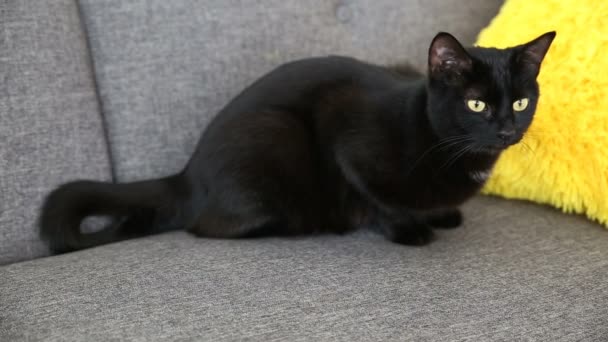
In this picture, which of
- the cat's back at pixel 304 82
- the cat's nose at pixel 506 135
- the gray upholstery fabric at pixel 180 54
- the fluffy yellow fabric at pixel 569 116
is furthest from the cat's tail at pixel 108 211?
the fluffy yellow fabric at pixel 569 116

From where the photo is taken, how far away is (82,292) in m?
0.97

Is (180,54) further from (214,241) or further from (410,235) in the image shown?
(410,235)

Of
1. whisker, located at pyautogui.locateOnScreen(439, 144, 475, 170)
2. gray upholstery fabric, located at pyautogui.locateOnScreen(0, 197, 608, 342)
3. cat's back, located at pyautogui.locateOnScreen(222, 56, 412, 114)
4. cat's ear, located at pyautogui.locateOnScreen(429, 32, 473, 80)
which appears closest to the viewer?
gray upholstery fabric, located at pyautogui.locateOnScreen(0, 197, 608, 342)

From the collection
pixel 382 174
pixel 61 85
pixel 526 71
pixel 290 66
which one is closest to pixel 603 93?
pixel 526 71

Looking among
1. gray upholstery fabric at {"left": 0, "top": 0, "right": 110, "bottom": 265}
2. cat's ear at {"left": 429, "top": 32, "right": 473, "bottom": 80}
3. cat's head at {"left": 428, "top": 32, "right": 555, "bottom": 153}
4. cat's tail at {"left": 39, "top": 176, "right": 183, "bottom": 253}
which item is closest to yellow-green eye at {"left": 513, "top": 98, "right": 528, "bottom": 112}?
cat's head at {"left": 428, "top": 32, "right": 555, "bottom": 153}

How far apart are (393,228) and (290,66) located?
0.41 metres

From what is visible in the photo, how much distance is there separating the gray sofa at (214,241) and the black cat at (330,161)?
5 cm

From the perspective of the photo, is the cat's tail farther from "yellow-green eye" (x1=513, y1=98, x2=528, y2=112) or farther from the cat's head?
"yellow-green eye" (x1=513, y1=98, x2=528, y2=112)

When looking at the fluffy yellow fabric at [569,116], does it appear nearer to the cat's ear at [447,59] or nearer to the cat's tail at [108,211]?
the cat's ear at [447,59]

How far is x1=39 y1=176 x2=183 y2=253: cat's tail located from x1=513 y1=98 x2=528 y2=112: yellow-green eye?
70 centimetres

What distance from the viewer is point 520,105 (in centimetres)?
108

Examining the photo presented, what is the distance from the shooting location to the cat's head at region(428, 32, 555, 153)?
1047mm

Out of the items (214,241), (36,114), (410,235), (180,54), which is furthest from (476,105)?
(36,114)

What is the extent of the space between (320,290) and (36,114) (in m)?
0.66
